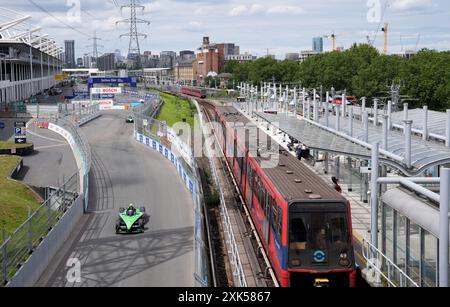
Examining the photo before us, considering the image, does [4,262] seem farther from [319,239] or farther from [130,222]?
[319,239]

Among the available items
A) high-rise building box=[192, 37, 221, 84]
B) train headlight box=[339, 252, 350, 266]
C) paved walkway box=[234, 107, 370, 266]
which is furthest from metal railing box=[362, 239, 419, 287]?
high-rise building box=[192, 37, 221, 84]

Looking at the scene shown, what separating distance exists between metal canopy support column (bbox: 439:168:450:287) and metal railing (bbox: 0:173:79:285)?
28.8ft

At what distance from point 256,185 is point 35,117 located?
155 feet

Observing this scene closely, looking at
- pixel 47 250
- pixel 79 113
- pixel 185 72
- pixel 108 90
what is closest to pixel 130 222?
pixel 47 250

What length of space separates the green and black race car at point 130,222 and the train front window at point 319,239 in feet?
25.9

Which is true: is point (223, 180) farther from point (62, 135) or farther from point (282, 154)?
point (62, 135)

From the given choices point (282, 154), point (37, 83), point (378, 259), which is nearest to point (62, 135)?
point (282, 154)

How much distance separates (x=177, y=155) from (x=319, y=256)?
19.5 m

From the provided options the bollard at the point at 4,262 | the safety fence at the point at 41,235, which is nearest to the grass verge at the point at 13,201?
the safety fence at the point at 41,235

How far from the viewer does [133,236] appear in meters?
18.9

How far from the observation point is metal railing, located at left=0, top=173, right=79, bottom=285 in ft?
44.3

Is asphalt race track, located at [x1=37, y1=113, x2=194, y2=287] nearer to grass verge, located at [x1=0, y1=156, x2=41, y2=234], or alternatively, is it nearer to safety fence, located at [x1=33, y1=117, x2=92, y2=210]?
safety fence, located at [x1=33, y1=117, x2=92, y2=210]

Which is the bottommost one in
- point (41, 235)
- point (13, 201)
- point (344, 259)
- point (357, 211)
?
point (357, 211)

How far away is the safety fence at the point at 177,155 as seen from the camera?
623 inches
